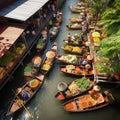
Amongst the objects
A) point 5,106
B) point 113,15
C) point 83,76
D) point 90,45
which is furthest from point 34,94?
point 113,15

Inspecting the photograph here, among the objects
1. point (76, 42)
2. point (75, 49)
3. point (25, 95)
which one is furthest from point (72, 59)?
point (25, 95)

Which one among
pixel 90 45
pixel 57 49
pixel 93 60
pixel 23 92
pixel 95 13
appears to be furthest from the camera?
pixel 95 13

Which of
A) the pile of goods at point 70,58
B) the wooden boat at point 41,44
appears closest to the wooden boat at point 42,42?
the wooden boat at point 41,44

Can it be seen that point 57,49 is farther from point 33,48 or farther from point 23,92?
point 23,92

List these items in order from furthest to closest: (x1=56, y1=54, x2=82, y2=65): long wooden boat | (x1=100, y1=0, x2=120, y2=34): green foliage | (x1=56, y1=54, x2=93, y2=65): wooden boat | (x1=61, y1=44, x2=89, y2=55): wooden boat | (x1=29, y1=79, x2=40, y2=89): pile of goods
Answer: (x1=61, y1=44, x2=89, y2=55): wooden boat
(x1=56, y1=54, x2=82, y2=65): long wooden boat
(x1=56, y1=54, x2=93, y2=65): wooden boat
(x1=100, y1=0, x2=120, y2=34): green foliage
(x1=29, y1=79, x2=40, y2=89): pile of goods

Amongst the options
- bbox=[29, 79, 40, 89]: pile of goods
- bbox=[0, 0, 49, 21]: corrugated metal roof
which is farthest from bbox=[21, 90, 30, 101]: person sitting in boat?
bbox=[0, 0, 49, 21]: corrugated metal roof

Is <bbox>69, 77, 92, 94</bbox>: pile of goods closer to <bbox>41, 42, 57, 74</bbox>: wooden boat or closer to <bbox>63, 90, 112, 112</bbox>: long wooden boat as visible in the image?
<bbox>63, 90, 112, 112</bbox>: long wooden boat
